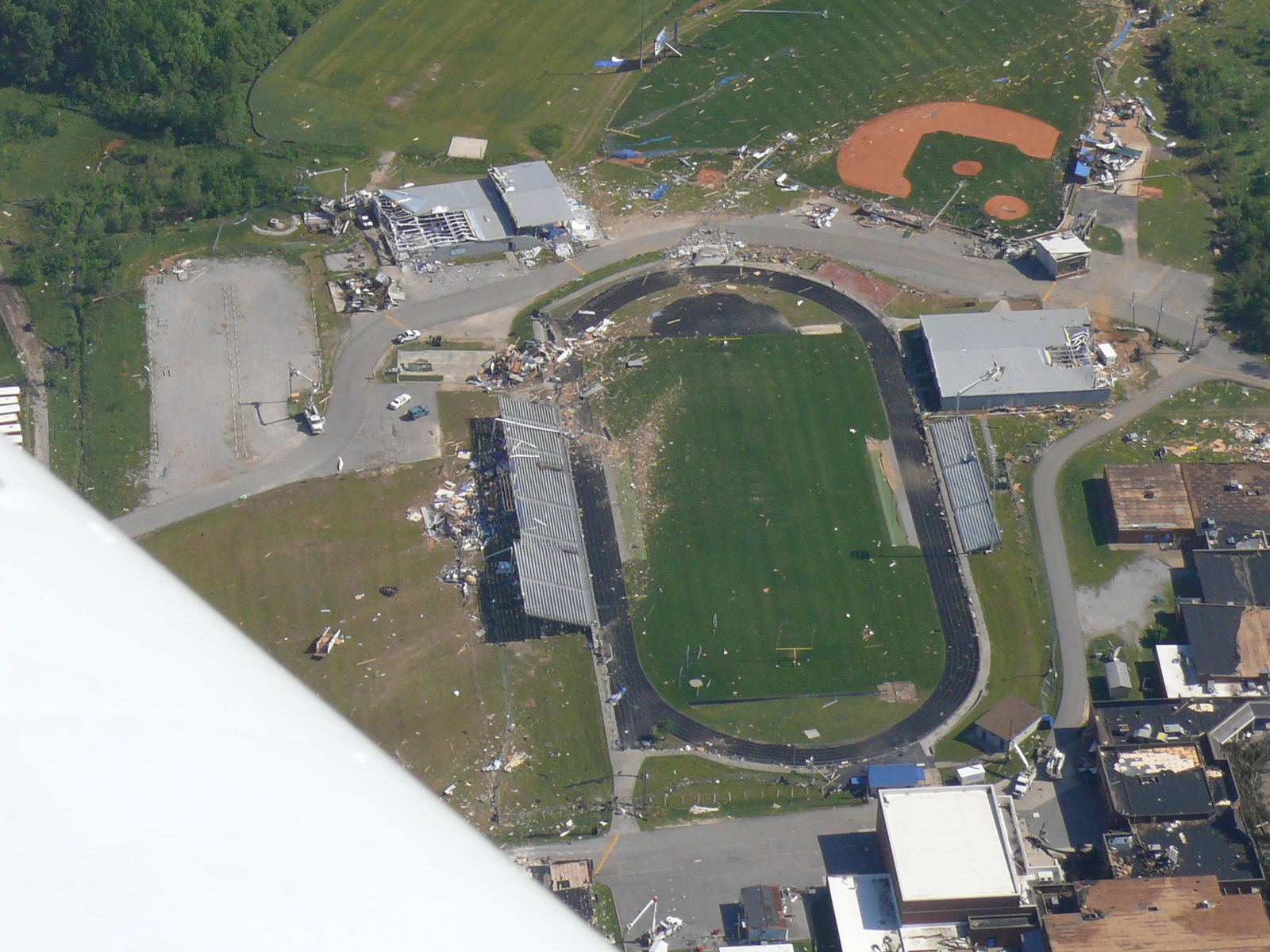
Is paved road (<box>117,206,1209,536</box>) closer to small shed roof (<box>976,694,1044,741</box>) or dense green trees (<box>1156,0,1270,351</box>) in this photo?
dense green trees (<box>1156,0,1270,351</box>)

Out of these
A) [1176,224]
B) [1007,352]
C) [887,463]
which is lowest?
[887,463]

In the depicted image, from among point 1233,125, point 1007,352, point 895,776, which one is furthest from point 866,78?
point 895,776

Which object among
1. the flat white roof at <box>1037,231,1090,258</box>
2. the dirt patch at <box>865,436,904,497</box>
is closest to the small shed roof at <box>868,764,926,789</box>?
the dirt patch at <box>865,436,904,497</box>

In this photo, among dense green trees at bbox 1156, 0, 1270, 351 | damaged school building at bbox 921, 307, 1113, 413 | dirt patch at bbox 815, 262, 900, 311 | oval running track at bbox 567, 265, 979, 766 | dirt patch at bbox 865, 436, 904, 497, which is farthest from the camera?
dirt patch at bbox 815, 262, 900, 311

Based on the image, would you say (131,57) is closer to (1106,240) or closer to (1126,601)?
(1106,240)

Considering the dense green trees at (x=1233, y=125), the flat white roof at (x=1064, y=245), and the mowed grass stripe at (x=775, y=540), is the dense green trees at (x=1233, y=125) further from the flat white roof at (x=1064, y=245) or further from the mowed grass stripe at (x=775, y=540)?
the mowed grass stripe at (x=775, y=540)
